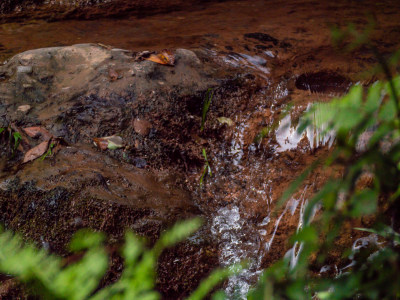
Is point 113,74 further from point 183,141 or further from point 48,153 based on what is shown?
point 48,153

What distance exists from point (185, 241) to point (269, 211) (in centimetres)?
78

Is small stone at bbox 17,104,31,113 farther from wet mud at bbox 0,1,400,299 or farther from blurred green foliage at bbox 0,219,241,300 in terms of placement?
blurred green foliage at bbox 0,219,241,300

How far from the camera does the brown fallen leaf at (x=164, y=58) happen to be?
345 centimetres

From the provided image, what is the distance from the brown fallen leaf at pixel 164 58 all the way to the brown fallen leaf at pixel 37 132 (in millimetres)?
1342

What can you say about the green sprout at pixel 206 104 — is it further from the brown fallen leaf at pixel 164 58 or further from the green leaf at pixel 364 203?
the green leaf at pixel 364 203

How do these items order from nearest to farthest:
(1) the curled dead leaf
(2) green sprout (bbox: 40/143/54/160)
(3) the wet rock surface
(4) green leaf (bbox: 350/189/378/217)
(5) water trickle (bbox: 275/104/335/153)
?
(4) green leaf (bbox: 350/189/378/217), (3) the wet rock surface, (2) green sprout (bbox: 40/143/54/160), (1) the curled dead leaf, (5) water trickle (bbox: 275/104/335/153)

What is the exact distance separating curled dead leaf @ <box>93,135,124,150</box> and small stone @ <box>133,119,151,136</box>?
0.20 metres

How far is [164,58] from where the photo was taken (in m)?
3.47

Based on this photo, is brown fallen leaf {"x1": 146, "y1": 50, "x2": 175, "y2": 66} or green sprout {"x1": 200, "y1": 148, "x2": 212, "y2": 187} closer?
green sprout {"x1": 200, "y1": 148, "x2": 212, "y2": 187}

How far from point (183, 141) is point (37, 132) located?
1244 millimetres

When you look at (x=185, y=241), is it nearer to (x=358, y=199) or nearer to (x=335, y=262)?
(x=335, y=262)

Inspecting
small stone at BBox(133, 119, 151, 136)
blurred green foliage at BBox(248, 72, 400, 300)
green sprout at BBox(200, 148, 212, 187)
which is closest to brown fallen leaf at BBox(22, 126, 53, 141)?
small stone at BBox(133, 119, 151, 136)

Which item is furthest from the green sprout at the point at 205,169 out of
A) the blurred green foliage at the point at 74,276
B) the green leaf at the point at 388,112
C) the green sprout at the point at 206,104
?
the green leaf at the point at 388,112

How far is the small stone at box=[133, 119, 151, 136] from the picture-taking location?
2961 millimetres
